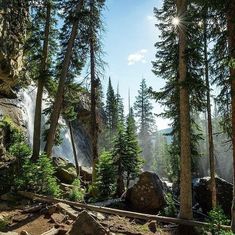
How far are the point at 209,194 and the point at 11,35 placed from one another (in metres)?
13.6

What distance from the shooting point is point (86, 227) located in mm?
7703

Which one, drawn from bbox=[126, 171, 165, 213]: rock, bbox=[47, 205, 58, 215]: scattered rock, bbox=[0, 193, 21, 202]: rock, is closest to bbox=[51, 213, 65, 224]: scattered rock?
bbox=[47, 205, 58, 215]: scattered rock

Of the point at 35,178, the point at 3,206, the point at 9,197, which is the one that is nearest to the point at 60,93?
the point at 35,178

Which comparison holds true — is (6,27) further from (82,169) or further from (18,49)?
(82,169)

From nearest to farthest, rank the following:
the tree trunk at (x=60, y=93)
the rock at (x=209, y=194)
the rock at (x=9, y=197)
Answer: the rock at (x=9, y=197)
the tree trunk at (x=60, y=93)
the rock at (x=209, y=194)

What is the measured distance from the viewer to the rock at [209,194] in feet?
58.8

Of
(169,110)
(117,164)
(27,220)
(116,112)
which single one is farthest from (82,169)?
(116,112)

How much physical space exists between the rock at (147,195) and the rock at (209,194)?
3.83 m

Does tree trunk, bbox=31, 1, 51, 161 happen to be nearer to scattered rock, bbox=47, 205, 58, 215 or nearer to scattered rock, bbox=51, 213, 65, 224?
scattered rock, bbox=47, 205, 58, 215

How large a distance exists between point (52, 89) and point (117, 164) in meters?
6.41

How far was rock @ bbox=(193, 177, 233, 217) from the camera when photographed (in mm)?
17922

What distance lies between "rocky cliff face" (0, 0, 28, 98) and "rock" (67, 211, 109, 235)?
767cm

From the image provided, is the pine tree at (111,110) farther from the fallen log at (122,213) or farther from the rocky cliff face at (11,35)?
the fallen log at (122,213)

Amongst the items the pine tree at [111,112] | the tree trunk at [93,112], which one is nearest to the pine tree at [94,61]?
the tree trunk at [93,112]
